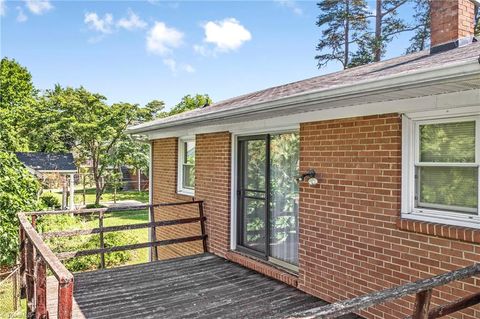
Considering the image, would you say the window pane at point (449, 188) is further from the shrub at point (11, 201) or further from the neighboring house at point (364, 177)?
the shrub at point (11, 201)

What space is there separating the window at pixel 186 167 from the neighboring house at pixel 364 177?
5.00ft

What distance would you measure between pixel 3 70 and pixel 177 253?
40160 mm

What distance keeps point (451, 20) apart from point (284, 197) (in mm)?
3448

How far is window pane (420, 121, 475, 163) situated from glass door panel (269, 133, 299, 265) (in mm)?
1946

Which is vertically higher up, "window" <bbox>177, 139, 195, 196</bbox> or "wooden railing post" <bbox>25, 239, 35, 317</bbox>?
"window" <bbox>177, 139, 195, 196</bbox>

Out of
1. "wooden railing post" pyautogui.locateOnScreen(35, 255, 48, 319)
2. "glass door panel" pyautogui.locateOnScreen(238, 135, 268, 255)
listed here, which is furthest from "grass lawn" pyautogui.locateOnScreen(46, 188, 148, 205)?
"wooden railing post" pyautogui.locateOnScreen(35, 255, 48, 319)

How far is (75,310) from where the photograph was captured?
4457 millimetres

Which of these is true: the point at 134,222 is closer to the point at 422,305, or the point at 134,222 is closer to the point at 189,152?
the point at 189,152

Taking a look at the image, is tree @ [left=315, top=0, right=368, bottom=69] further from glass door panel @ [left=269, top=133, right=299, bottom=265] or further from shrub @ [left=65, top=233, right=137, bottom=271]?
glass door panel @ [left=269, top=133, right=299, bottom=265]

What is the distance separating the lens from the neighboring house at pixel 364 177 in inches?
138

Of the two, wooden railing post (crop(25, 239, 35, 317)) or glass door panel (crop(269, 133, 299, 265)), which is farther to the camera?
glass door panel (crop(269, 133, 299, 265))

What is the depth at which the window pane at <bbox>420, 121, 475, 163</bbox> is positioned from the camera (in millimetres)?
3531

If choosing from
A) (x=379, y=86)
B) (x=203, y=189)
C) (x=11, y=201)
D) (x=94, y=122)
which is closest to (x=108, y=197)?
(x=94, y=122)

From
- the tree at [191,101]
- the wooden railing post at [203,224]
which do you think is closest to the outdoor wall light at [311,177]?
the wooden railing post at [203,224]
